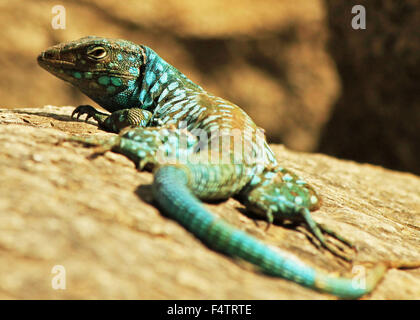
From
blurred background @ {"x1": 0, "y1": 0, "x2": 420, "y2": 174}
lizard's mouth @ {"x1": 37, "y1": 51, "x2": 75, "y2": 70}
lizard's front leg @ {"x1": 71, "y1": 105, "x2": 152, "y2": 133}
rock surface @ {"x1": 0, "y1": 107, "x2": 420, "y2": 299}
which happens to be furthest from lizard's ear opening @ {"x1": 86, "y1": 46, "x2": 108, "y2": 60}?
blurred background @ {"x1": 0, "y1": 0, "x2": 420, "y2": 174}

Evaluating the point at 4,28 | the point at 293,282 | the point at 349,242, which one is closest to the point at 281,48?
the point at 4,28

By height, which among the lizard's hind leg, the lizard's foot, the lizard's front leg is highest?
the lizard's front leg

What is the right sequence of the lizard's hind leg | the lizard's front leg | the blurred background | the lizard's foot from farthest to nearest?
1. the blurred background
2. the lizard's front leg
3. the lizard's hind leg
4. the lizard's foot

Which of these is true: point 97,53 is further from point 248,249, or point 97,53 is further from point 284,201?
point 248,249

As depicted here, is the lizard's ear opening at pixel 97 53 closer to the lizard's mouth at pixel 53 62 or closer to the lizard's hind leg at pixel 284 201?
the lizard's mouth at pixel 53 62

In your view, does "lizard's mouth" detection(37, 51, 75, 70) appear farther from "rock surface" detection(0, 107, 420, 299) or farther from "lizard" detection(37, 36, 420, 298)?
"rock surface" detection(0, 107, 420, 299)

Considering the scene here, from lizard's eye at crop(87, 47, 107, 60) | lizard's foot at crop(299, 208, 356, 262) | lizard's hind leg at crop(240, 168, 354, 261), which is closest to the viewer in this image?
lizard's foot at crop(299, 208, 356, 262)

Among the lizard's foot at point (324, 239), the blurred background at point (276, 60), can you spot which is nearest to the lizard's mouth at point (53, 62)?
the lizard's foot at point (324, 239)
